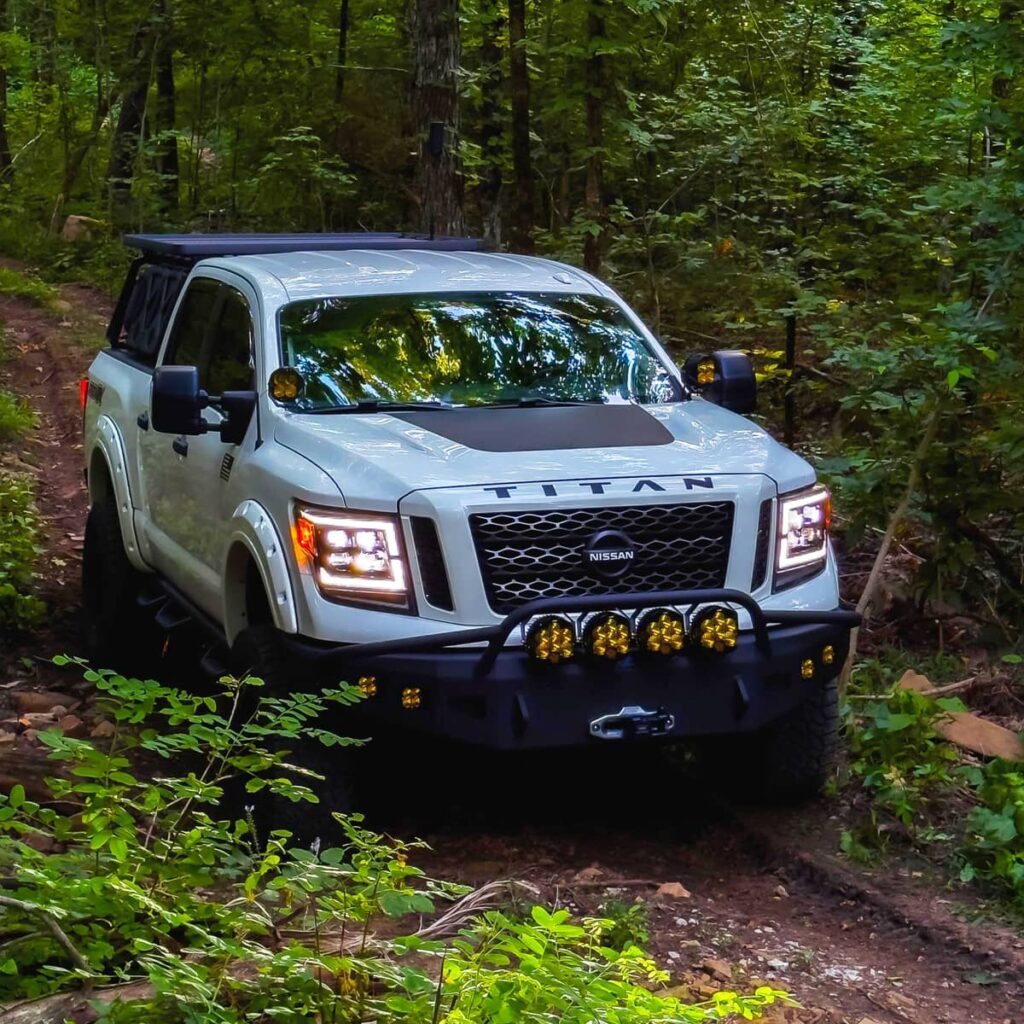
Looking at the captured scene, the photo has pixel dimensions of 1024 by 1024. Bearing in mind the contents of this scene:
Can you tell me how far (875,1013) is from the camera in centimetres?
411

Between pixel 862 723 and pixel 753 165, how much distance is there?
686cm

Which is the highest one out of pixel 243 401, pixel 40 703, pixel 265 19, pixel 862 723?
pixel 265 19

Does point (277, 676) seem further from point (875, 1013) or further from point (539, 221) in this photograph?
point (539, 221)

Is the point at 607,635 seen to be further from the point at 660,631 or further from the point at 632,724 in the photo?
the point at 632,724

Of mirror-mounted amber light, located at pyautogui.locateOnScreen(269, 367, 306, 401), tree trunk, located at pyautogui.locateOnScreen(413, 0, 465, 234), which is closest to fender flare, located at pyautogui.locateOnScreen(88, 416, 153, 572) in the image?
mirror-mounted amber light, located at pyautogui.locateOnScreen(269, 367, 306, 401)

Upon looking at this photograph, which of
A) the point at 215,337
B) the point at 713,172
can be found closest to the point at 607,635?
the point at 215,337

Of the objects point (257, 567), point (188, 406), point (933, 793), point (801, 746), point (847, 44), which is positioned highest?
point (847, 44)

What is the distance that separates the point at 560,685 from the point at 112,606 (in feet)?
11.4

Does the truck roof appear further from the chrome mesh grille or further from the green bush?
the green bush

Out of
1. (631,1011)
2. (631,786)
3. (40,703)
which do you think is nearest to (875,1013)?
(631,1011)

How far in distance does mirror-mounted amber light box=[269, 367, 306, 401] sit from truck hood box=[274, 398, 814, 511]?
3.2 inches

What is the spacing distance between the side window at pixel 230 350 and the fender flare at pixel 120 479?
99 centimetres

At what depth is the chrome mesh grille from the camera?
4.73 meters

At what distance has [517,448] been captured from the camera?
16.5ft
